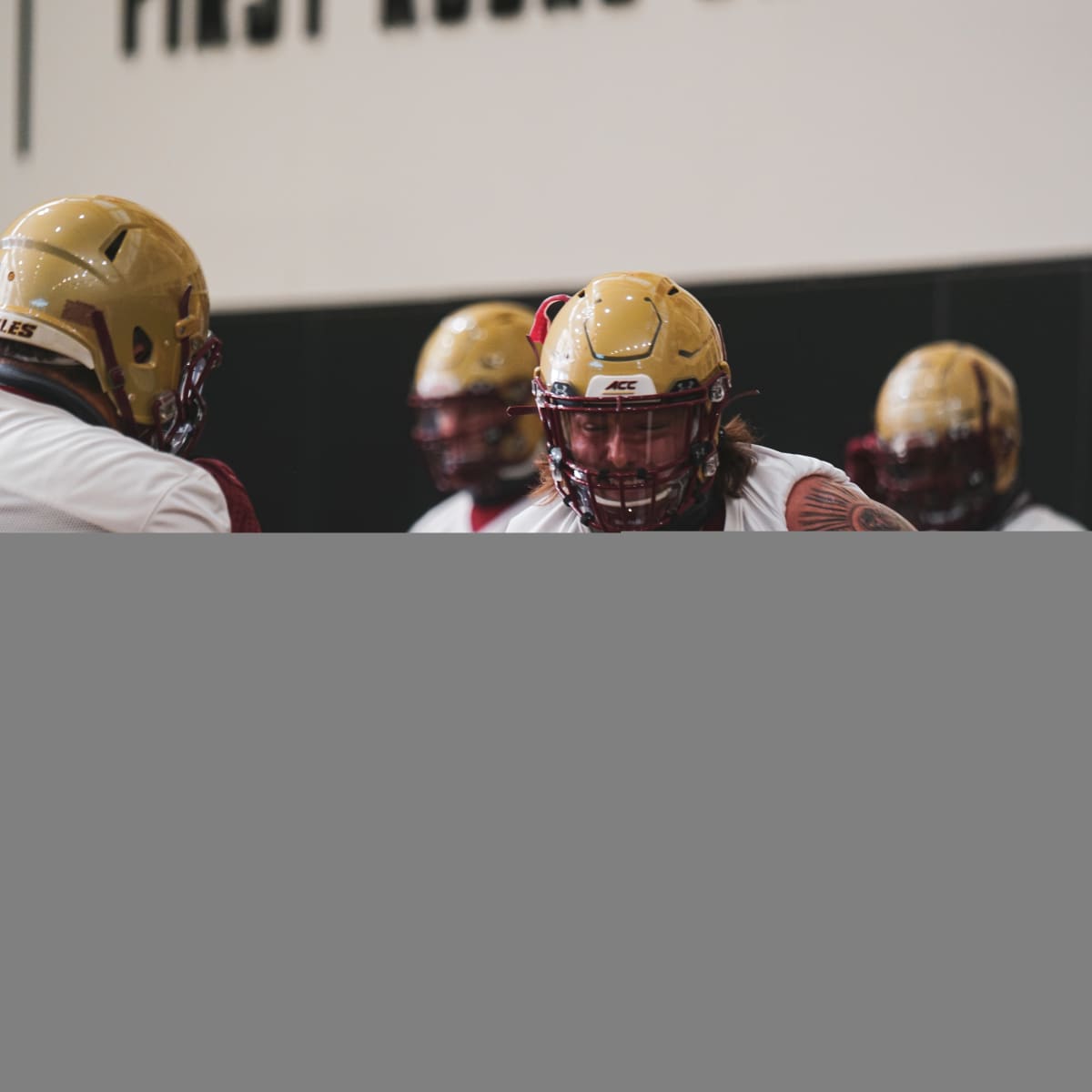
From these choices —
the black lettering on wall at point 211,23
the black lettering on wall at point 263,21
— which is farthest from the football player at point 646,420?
the black lettering on wall at point 211,23

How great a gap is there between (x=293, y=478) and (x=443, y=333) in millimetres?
1611

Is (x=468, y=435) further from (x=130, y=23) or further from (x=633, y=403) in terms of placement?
(x=130, y=23)

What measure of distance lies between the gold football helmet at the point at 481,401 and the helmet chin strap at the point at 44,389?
233cm

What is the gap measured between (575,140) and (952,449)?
209 cm

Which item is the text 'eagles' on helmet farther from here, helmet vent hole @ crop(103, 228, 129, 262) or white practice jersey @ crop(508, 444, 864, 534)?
helmet vent hole @ crop(103, 228, 129, 262)

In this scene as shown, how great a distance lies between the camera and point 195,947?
1105mm

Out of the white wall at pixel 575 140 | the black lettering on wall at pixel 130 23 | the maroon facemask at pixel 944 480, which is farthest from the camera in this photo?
the black lettering on wall at pixel 130 23

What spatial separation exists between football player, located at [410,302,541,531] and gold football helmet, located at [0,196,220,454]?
84.2 inches

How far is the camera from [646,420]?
2.14m

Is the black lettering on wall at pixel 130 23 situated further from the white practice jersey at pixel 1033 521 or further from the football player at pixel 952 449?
the white practice jersey at pixel 1033 521

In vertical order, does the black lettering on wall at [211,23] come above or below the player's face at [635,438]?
above

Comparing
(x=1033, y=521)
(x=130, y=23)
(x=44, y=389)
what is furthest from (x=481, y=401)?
(x=130, y=23)

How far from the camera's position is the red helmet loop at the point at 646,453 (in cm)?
214

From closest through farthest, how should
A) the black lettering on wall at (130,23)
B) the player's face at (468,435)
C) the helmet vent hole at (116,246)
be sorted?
the helmet vent hole at (116,246) → the player's face at (468,435) → the black lettering on wall at (130,23)
